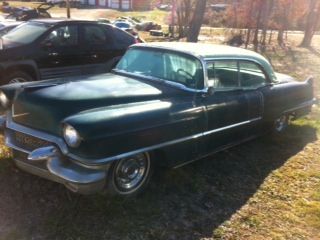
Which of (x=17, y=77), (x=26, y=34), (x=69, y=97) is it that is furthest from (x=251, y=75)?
(x=26, y=34)

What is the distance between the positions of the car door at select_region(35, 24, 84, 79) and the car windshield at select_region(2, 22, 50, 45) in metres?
0.18

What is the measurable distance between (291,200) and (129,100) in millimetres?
2171

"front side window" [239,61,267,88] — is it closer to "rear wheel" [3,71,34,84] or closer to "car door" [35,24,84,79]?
"car door" [35,24,84,79]

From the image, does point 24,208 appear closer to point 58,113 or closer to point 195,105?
point 58,113

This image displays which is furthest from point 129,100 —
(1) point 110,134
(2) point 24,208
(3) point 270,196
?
(3) point 270,196

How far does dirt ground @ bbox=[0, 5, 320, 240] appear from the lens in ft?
12.8

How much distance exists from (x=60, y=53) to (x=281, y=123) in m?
4.25

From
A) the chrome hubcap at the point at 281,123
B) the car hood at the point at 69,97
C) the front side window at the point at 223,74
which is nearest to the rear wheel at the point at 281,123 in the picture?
the chrome hubcap at the point at 281,123

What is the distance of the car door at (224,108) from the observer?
505cm

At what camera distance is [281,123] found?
695cm

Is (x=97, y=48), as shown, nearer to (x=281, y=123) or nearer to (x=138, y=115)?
(x=281, y=123)

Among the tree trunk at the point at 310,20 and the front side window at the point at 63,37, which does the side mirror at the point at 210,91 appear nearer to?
the front side window at the point at 63,37

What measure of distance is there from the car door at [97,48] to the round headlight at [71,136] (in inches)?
182

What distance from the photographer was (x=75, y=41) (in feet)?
27.1
